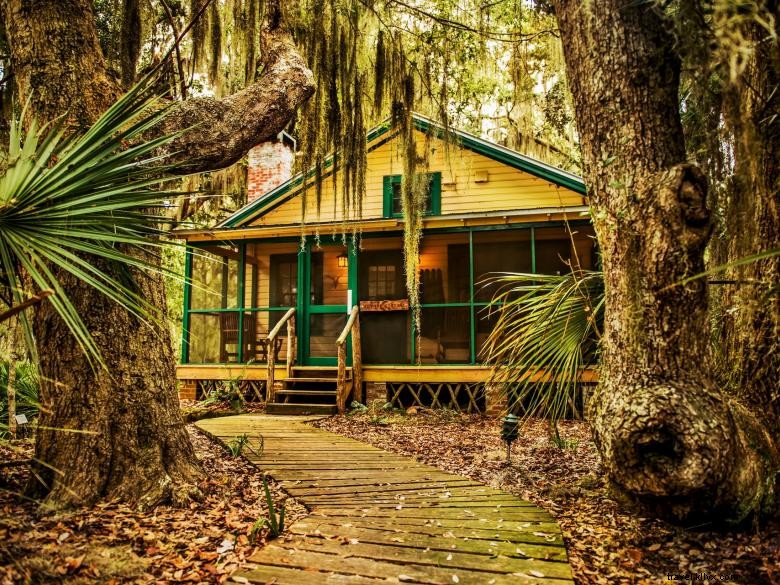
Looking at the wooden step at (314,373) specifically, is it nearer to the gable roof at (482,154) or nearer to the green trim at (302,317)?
the green trim at (302,317)

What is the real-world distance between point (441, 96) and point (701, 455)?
444 centimetres

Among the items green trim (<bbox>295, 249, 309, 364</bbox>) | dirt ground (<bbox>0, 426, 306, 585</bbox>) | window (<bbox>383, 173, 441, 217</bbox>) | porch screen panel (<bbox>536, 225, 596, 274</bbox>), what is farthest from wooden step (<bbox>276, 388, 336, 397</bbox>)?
porch screen panel (<bbox>536, 225, 596, 274</bbox>)

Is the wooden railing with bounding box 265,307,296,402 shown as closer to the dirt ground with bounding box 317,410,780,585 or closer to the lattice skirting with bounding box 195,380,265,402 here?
the lattice skirting with bounding box 195,380,265,402

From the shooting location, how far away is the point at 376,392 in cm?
859

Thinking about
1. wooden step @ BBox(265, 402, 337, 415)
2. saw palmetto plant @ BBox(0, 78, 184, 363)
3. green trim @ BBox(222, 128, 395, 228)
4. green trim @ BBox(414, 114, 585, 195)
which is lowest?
wooden step @ BBox(265, 402, 337, 415)

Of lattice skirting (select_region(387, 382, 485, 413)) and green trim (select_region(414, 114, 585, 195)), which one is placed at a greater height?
green trim (select_region(414, 114, 585, 195))

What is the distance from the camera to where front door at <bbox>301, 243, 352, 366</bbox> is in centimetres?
945

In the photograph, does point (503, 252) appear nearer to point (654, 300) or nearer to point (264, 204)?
point (264, 204)

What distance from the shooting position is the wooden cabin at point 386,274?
27.7ft

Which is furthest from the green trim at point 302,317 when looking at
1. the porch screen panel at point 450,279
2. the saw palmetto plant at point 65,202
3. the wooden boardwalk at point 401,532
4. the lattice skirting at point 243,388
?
the saw palmetto plant at point 65,202

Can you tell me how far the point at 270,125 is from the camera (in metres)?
4.05

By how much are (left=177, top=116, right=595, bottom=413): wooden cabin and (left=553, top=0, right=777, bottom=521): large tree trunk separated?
202 inches

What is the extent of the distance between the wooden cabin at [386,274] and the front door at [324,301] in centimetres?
3

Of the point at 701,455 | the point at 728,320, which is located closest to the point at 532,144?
the point at 728,320
